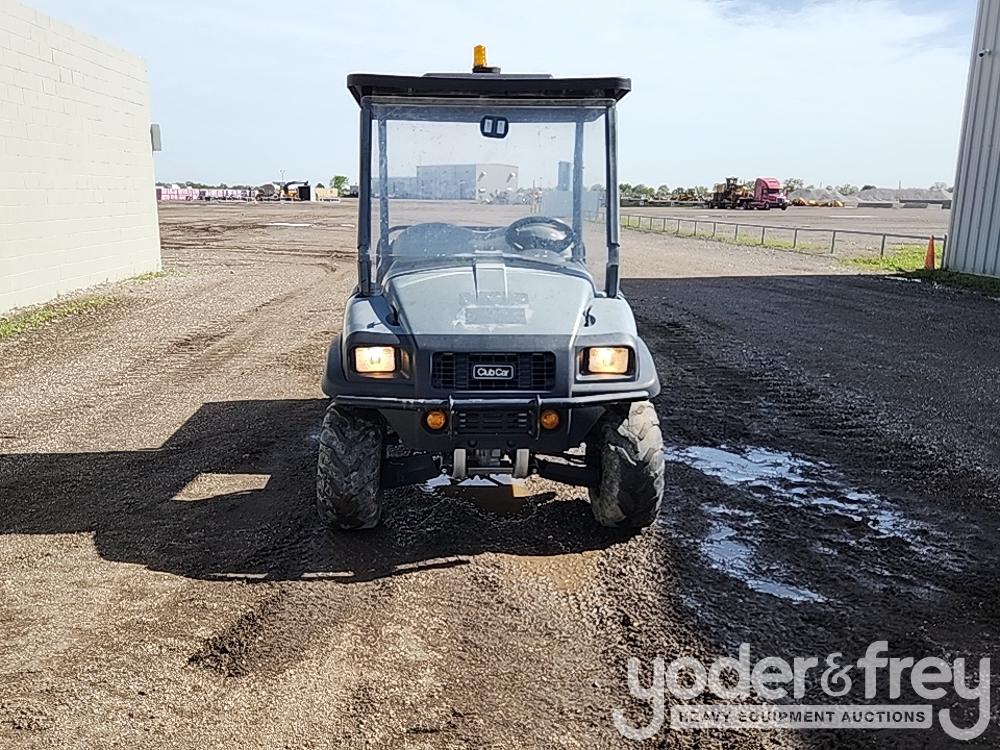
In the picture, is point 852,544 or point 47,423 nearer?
point 852,544

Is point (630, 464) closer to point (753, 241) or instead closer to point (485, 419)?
point (485, 419)

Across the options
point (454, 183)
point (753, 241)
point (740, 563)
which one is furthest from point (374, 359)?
point (753, 241)

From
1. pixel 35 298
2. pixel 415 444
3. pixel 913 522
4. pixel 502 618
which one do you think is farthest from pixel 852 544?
pixel 35 298

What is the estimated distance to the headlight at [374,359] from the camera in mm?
4246

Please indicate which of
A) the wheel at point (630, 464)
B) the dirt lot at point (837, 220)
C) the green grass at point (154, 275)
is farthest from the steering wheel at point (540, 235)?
the dirt lot at point (837, 220)

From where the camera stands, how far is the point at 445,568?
14.2 feet

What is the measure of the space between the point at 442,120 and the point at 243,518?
2.55 meters

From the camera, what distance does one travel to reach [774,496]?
17.5ft

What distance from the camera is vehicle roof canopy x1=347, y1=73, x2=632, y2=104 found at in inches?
181

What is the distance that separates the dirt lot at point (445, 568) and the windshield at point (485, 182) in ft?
4.89

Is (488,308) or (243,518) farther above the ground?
(488,308)

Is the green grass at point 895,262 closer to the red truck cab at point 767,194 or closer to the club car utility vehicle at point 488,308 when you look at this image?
the club car utility vehicle at point 488,308

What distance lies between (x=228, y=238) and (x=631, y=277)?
1546 cm

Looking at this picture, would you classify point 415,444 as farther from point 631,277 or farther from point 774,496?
point 631,277
